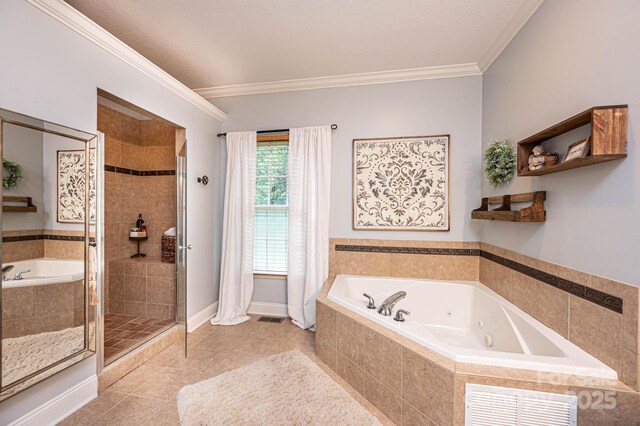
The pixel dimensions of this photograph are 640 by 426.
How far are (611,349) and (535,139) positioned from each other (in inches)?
47.0

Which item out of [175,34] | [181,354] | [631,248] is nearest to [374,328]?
[631,248]

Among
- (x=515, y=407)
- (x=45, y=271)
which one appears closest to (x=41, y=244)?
(x=45, y=271)

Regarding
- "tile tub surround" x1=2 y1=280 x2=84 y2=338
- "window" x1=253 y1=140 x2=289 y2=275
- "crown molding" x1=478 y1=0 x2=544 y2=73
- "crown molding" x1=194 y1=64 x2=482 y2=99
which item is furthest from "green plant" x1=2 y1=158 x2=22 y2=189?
"crown molding" x1=478 y1=0 x2=544 y2=73

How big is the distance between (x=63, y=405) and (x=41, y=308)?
619 mm

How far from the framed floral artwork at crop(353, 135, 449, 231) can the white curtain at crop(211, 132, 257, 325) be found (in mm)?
1188

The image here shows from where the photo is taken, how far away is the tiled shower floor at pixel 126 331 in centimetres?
222

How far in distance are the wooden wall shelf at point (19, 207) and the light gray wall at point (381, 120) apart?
6.85 ft

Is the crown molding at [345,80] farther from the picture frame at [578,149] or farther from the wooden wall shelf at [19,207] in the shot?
the wooden wall shelf at [19,207]

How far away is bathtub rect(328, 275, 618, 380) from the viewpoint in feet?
4.34

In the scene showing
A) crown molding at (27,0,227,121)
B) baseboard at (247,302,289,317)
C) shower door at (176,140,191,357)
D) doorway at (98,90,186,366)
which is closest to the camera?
crown molding at (27,0,227,121)

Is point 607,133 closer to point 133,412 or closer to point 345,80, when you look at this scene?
point 345,80

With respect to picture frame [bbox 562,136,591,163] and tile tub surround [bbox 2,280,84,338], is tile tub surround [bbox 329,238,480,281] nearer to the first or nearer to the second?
picture frame [bbox 562,136,591,163]

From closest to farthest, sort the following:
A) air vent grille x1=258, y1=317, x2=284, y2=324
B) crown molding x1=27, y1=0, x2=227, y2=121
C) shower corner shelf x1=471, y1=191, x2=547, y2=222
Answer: crown molding x1=27, y1=0, x2=227, y2=121 < shower corner shelf x1=471, y1=191, x2=547, y2=222 < air vent grille x1=258, y1=317, x2=284, y2=324

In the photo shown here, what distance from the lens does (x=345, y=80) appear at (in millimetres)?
2920
